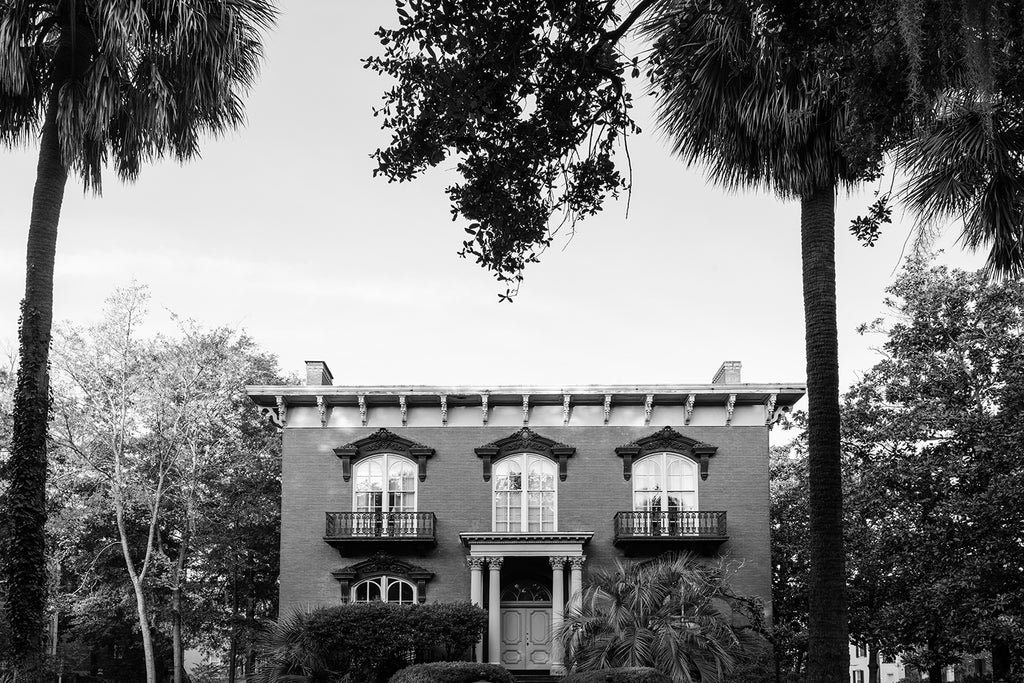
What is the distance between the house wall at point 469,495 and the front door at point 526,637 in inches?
64.7

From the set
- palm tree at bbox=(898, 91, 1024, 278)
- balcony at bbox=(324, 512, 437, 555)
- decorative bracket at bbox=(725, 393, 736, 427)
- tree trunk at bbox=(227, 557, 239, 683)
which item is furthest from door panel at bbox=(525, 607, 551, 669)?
palm tree at bbox=(898, 91, 1024, 278)

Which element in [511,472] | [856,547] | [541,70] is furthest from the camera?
[511,472]

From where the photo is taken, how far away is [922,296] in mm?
25750

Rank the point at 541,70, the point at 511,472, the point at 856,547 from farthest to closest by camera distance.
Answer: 1. the point at 511,472
2. the point at 856,547
3. the point at 541,70

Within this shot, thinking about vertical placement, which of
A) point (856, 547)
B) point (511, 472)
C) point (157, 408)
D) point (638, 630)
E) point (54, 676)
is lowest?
point (54, 676)

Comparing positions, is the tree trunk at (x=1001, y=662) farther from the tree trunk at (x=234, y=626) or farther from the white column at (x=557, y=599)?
the tree trunk at (x=234, y=626)

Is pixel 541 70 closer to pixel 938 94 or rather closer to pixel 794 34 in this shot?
pixel 794 34

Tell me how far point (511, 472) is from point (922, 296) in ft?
36.7

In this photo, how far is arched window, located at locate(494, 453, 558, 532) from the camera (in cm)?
2906

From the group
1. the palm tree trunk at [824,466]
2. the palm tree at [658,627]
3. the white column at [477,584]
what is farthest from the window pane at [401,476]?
the palm tree trunk at [824,466]

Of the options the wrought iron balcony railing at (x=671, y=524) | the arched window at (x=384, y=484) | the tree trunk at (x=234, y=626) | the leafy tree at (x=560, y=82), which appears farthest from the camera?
the tree trunk at (x=234, y=626)

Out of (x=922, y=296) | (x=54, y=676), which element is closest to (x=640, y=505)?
(x=922, y=296)

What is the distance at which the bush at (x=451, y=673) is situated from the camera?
22609 millimetres

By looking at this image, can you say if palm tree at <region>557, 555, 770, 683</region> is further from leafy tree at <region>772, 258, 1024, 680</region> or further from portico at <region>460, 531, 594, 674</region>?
leafy tree at <region>772, 258, 1024, 680</region>
